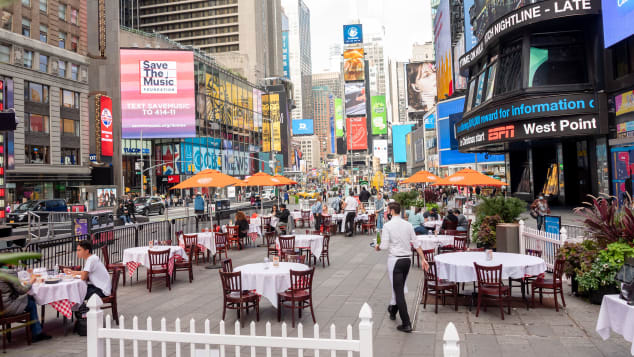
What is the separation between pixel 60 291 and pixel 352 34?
102 metres

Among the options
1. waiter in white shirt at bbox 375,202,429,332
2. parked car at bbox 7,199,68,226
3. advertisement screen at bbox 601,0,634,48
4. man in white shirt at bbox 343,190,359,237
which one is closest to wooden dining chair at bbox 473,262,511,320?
waiter in white shirt at bbox 375,202,429,332

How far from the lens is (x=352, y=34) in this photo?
104 meters

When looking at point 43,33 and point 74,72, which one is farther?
point 74,72

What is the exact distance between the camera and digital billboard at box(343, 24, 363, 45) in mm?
103438

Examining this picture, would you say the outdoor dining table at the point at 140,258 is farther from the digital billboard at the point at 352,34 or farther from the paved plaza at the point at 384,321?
the digital billboard at the point at 352,34

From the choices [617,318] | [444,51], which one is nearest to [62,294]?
[617,318]

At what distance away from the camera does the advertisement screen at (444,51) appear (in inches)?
2341

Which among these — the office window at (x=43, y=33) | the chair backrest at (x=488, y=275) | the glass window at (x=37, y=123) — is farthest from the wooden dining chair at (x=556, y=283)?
the office window at (x=43, y=33)

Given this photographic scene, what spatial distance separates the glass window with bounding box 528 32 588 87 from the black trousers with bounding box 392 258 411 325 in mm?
18236

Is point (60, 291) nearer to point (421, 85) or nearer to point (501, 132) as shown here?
point (501, 132)

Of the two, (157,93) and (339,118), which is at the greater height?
(339,118)

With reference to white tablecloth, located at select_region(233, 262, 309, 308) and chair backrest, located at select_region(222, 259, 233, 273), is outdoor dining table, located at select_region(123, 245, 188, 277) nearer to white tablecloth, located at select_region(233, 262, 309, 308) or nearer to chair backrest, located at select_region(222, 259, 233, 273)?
chair backrest, located at select_region(222, 259, 233, 273)

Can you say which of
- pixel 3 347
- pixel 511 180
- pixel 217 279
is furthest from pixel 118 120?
pixel 3 347

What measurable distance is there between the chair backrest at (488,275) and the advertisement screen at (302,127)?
506 feet
